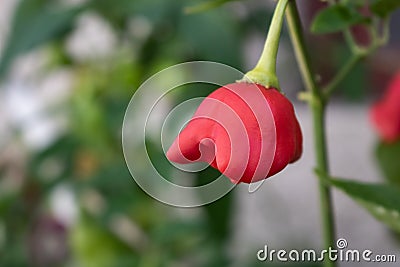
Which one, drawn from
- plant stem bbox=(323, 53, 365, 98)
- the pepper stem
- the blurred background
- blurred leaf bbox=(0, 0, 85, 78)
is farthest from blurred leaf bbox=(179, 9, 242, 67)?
the pepper stem

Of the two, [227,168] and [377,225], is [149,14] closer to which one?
[227,168]

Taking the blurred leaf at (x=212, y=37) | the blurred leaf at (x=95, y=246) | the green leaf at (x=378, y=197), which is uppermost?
the blurred leaf at (x=212, y=37)

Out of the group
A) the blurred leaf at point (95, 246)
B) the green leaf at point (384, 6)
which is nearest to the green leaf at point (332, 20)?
the green leaf at point (384, 6)

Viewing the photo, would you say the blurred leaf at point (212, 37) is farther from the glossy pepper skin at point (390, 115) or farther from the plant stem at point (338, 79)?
the plant stem at point (338, 79)

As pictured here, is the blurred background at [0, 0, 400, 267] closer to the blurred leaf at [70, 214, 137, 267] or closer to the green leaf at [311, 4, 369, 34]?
the blurred leaf at [70, 214, 137, 267]

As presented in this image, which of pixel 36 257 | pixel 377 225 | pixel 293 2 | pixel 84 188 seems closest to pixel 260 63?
pixel 293 2
